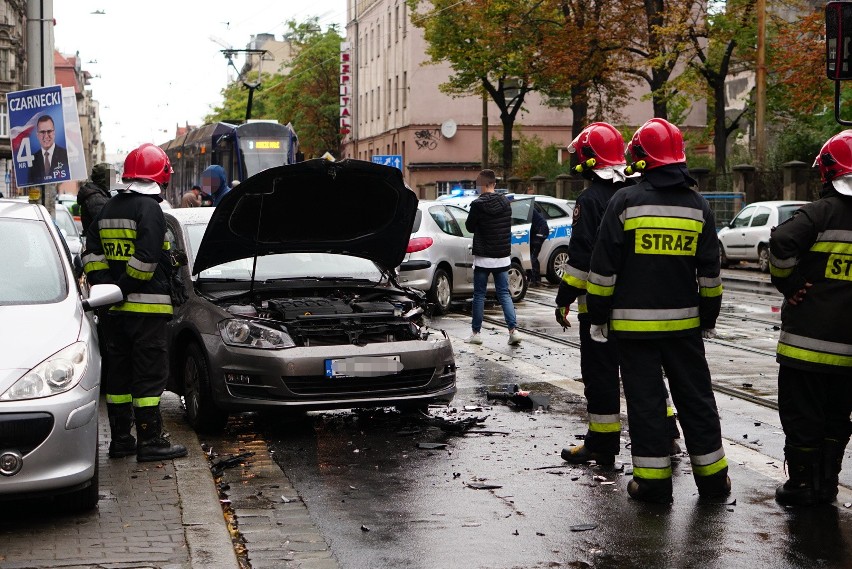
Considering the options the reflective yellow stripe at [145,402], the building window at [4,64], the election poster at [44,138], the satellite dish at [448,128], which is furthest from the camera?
the building window at [4,64]

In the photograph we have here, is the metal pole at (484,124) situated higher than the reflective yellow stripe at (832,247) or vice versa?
the metal pole at (484,124)

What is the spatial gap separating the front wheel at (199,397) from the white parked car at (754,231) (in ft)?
71.4

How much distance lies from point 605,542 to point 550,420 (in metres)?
3.35

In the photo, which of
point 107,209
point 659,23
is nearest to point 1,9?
point 659,23

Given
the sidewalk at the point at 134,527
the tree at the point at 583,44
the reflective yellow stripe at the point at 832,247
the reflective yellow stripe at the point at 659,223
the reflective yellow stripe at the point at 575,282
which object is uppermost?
the tree at the point at 583,44

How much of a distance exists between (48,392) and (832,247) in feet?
12.9

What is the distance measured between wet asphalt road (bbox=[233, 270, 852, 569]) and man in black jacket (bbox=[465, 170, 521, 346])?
3822 millimetres

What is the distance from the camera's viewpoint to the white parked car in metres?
29.2

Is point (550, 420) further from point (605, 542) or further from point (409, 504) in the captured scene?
point (605, 542)

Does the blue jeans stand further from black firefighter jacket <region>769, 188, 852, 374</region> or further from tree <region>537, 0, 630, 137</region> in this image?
tree <region>537, 0, 630, 137</region>

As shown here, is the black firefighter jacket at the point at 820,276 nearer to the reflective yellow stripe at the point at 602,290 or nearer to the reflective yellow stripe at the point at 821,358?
the reflective yellow stripe at the point at 821,358

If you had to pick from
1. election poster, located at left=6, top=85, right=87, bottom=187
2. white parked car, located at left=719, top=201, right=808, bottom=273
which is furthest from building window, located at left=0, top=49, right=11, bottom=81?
election poster, located at left=6, top=85, right=87, bottom=187

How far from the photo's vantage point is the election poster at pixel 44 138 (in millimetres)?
14352

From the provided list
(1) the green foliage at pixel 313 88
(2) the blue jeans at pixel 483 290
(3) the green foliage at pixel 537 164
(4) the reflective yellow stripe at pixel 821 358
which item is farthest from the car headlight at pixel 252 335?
(1) the green foliage at pixel 313 88
